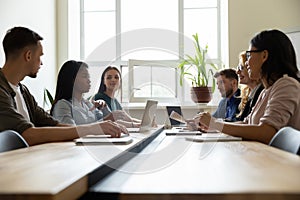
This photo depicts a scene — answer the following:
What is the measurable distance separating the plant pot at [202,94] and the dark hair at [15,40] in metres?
2.95

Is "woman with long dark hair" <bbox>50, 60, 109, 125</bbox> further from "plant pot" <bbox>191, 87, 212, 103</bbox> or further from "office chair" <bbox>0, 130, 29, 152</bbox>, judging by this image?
"plant pot" <bbox>191, 87, 212, 103</bbox>

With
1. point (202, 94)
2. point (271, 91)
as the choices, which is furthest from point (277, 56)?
point (202, 94)

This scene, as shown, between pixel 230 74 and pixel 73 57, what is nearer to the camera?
pixel 230 74

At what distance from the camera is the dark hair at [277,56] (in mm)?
2246

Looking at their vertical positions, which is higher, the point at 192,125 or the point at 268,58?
the point at 268,58

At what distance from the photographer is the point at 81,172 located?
0.98 m

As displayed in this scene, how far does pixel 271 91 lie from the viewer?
7.16 feet

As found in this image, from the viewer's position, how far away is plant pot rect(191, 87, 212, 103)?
5.02 meters

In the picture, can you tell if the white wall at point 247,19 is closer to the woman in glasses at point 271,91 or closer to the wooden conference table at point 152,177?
the woman in glasses at point 271,91

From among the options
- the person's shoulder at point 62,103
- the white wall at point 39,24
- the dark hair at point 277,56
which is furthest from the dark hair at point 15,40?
the white wall at point 39,24

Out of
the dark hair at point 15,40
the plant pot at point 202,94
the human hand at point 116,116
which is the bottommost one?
the human hand at point 116,116

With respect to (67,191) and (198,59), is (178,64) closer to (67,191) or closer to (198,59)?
(198,59)

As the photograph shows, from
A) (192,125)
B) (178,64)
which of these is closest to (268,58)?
(192,125)

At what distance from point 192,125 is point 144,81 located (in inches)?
104
